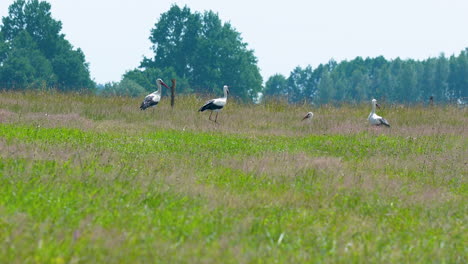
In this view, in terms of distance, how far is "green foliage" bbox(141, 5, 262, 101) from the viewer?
80125mm

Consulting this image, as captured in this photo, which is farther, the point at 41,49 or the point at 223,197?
the point at 41,49

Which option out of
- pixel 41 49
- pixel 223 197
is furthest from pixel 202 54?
pixel 223 197

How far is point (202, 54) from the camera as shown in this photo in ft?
263

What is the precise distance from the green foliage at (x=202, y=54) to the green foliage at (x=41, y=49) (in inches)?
403

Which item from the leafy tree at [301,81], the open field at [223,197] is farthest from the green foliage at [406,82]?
the open field at [223,197]

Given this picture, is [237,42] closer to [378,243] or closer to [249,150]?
[249,150]

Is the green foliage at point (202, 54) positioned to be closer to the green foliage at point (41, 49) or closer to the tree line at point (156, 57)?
the tree line at point (156, 57)

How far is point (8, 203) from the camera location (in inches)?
316

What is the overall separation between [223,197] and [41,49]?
69986mm

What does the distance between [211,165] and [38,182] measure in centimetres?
470

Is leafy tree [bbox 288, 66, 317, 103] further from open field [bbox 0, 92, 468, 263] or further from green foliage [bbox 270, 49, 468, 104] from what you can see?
open field [bbox 0, 92, 468, 263]

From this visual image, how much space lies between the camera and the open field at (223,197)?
662 centimetres

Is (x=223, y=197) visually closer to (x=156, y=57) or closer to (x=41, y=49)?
(x=41, y=49)

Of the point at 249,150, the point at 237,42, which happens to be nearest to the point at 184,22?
the point at 237,42
